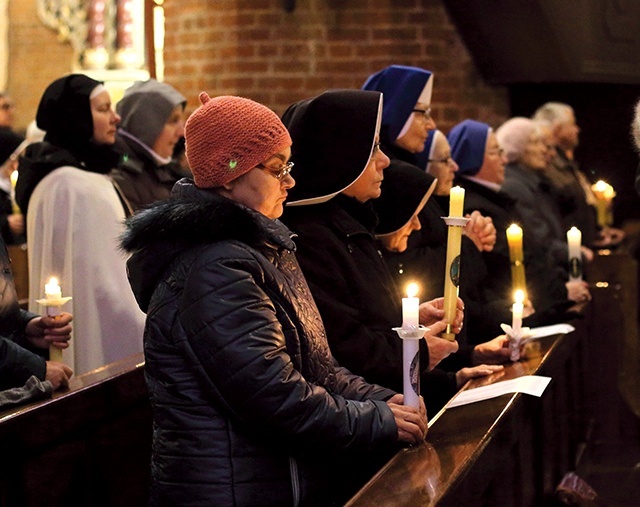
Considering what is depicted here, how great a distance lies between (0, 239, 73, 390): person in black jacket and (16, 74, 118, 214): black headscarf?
3.50 feet

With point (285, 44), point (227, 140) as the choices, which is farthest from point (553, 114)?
point (227, 140)

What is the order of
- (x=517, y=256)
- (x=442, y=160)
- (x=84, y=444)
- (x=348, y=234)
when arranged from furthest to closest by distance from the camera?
(x=442, y=160), (x=517, y=256), (x=348, y=234), (x=84, y=444)

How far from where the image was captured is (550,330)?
172 inches

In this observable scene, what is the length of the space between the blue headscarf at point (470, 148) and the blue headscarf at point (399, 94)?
0.99m

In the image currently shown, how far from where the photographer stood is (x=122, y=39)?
37.7 feet

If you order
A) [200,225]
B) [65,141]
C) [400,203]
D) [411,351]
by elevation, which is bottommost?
[411,351]

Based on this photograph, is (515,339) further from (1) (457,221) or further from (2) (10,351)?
(2) (10,351)

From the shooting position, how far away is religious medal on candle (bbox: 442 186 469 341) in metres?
3.04

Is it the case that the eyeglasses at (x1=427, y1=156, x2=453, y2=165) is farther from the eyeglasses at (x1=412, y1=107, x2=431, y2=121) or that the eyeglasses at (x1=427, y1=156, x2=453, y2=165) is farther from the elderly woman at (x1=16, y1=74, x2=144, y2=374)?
the elderly woman at (x1=16, y1=74, x2=144, y2=374)

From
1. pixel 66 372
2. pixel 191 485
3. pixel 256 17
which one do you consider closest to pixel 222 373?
pixel 191 485

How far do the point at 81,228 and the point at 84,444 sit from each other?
1.40 meters

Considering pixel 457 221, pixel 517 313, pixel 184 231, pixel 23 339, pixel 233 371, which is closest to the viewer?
pixel 233 371

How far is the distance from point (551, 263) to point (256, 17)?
304 cm

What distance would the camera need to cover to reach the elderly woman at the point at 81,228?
433cm
